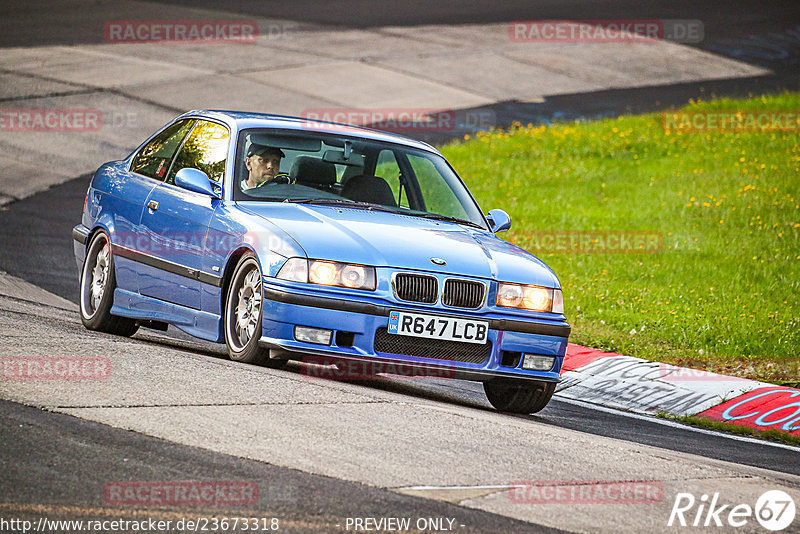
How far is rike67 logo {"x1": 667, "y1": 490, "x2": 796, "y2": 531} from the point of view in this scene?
5191 millimetres

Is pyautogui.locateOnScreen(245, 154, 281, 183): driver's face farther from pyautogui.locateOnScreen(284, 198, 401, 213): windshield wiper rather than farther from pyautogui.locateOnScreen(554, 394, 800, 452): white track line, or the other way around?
pyautogui.locateOnScreen(554, 394, 800, 452): white track line

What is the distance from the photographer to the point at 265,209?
787cm

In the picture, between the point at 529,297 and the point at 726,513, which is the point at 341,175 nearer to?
the point at 529,297

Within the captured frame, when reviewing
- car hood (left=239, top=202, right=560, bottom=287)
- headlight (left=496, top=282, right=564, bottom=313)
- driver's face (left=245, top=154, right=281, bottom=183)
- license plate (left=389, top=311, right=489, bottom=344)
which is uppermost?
driver's face (left=245, top=154, right=281, bottom=183)

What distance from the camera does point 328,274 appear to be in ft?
23.8

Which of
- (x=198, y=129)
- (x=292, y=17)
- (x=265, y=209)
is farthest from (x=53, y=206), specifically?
(x=292, y=17)

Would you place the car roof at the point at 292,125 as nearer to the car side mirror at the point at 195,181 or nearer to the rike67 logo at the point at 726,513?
the car side mirror at the point at 195,181

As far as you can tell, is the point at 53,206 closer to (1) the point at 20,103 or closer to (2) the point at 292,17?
(1) the point at 20,103

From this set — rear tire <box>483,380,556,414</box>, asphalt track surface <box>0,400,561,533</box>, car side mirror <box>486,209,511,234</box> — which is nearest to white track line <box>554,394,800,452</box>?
rear tire <box>483,380,556,414</box>

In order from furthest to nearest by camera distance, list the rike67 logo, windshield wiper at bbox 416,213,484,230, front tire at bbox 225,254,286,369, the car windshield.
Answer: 1. windshield wiper at bbox 416,213,484,230
2. the car windshield
3. front tire at bbox 225,254,286,369
4. the rike67 logo

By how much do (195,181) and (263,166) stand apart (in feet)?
1.66

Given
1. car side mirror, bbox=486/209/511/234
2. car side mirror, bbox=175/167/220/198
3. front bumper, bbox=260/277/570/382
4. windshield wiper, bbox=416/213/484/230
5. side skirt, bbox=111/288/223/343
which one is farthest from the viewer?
car side mirror, bbox=486/209/511/234

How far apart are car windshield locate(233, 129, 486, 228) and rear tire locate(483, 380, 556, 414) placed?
1.22 metres

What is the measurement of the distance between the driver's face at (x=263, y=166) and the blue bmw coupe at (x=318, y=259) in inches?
0.5
